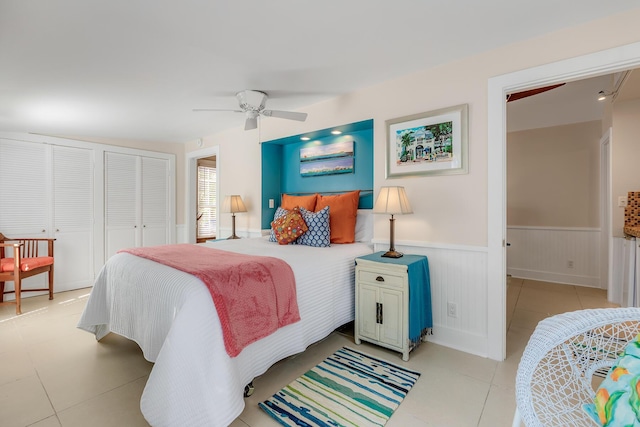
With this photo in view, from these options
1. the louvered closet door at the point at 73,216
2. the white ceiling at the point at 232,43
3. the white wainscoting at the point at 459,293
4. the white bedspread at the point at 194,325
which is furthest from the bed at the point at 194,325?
the louvered closet door at the point at 73,216

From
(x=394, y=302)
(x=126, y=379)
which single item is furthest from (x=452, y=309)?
(x=126, y=379)

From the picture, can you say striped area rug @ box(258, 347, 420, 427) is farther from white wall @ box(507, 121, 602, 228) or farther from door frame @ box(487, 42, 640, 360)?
white wall @ box(507, 121, 602, 228)

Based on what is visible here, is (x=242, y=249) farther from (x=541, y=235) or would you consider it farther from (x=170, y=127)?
(x=541, y=235)

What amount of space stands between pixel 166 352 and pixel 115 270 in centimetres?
125

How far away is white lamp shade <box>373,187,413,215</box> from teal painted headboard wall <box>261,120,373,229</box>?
84 centimetres

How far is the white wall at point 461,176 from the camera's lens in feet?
6.67

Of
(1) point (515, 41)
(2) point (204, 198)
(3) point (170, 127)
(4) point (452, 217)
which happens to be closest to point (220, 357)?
(4) point (452, 217)

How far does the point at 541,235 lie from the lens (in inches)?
184

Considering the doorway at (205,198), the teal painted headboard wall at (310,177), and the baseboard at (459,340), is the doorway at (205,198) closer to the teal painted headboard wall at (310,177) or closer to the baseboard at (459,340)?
the teal painted headboard wall at (310,177)

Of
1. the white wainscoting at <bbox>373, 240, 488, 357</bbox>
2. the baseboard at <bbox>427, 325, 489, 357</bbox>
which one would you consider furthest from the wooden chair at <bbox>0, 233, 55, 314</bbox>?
the baseboard at <bbox>427, 325, 489, 357</bbox>

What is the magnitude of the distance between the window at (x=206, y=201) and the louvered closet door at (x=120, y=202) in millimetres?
1511

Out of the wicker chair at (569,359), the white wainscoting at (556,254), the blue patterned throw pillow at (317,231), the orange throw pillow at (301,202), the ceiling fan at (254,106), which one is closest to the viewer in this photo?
the wicker chair at (569,359)

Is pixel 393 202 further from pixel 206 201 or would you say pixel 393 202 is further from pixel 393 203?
pixel 206 201

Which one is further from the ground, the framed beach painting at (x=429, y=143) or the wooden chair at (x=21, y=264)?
the framed beach painting at (x=429, y=143)
